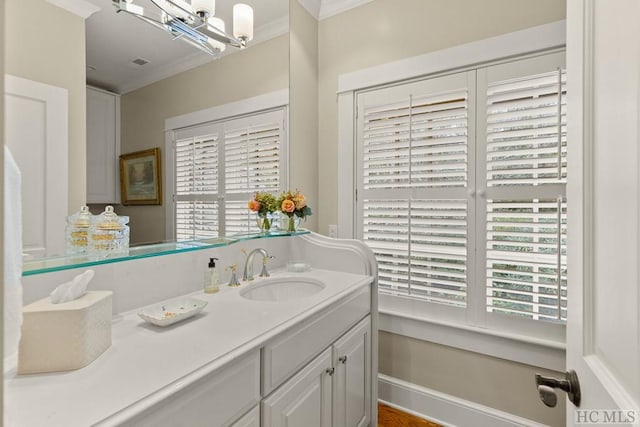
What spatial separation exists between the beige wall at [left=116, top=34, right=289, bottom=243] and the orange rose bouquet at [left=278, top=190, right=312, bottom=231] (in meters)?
0.60

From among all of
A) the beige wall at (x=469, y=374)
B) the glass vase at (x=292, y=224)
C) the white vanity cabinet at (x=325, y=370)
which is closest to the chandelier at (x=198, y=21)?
the glass vase at (x=292, y=224)

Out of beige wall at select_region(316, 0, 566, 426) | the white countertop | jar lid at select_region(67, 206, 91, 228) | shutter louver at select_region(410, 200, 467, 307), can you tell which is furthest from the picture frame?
shutter louver at select_region(410, 200, 467, 307)

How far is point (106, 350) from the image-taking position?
0.80 meters

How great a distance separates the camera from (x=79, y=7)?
3.34 feet

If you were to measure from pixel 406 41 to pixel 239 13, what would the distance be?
3.20ft

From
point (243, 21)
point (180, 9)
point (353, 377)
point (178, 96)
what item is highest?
point (243, 21)

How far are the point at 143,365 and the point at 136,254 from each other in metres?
0.52

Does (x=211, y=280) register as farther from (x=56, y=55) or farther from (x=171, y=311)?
(x=56, y=55)

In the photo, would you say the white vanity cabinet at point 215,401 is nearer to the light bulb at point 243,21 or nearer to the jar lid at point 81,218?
the jar lid at point 81,218

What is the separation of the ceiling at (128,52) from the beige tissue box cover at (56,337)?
800 mm

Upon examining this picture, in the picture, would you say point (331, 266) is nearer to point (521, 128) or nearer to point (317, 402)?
point (317, 402)

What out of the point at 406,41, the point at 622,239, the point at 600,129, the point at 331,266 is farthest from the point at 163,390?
the point at 406,41

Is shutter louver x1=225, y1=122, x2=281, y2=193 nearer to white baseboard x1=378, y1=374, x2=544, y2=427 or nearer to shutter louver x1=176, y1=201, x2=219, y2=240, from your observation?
shutter louver x1=176, y1=201, x2=219, y2=240

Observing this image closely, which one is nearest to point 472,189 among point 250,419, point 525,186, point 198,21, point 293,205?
point 525,186
